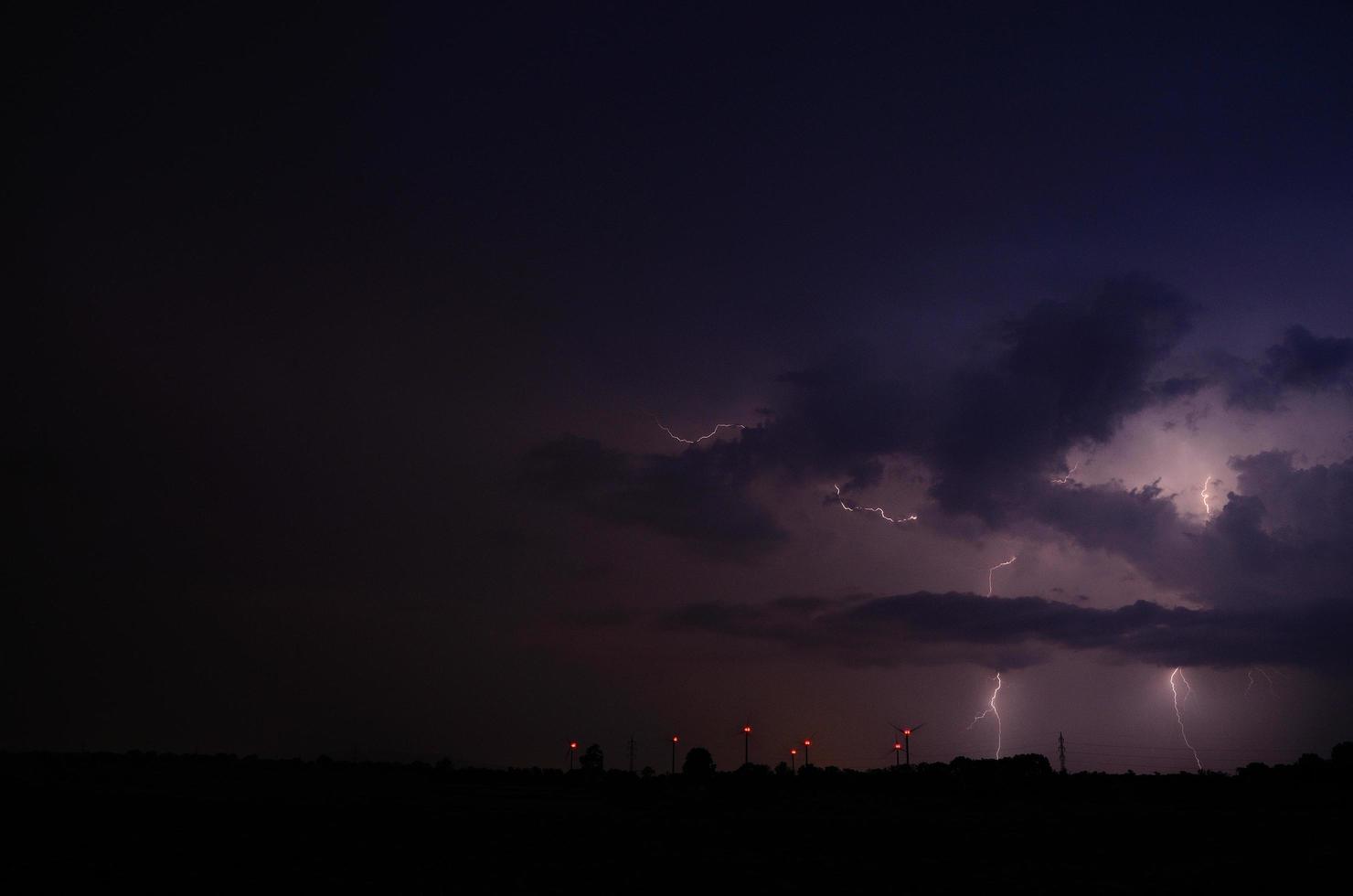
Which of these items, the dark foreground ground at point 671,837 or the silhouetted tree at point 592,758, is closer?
the dark foreground ground at point 671,837

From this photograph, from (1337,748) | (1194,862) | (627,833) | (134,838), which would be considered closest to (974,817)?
(1194,862)

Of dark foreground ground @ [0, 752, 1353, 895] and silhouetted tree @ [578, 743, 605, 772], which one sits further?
silhouetted tree @ [578, 743, 605, 772]

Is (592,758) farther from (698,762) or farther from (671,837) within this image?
(671,837)

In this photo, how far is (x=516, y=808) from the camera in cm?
5428

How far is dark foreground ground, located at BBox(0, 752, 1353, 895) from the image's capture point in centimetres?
2952

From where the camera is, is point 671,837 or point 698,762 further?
point 698,762

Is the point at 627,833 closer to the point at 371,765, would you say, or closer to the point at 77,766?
the point at 77,766

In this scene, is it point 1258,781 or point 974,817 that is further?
point 1258,781

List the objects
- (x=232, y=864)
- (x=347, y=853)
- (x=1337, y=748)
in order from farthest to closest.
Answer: (x=1337, y=748) < (x=347, y=853) < (x=232, y=864)

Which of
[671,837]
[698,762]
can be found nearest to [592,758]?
[698,762]

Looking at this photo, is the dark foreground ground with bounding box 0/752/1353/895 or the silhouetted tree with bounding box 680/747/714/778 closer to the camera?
the dark foreground ground with bounding box 0/752/1353/895

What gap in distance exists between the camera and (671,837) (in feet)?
133

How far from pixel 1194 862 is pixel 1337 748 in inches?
2740

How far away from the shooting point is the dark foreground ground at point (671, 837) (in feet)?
96.8
